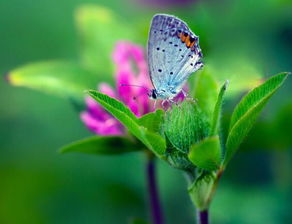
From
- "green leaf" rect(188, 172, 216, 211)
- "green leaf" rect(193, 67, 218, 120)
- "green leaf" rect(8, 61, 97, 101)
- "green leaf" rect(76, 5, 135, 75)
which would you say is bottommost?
"green leaf" rect(188, 172, 216, 211)

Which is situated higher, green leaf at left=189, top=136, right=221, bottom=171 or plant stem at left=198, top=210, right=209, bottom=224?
green leaf at left=189, top=136, right=221, bottom=171

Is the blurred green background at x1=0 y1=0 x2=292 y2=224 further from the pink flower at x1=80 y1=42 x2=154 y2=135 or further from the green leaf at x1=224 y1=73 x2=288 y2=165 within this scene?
the green leaf at x1=224 y1=73 x2=288 y2=165

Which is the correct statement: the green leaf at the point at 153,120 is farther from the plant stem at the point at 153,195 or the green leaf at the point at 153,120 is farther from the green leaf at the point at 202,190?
the plant stem at the point at 153,195

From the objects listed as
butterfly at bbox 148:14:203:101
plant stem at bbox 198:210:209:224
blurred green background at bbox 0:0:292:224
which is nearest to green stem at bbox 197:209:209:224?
plant stem at bbox 198:210:209:224

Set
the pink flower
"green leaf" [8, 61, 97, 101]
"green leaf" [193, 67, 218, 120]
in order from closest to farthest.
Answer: "green leaf" [193, 67, 218, 120], the pink flower, "green leaf" [8, 61, 97, 101]

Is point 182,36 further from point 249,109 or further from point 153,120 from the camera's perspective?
point 249,109

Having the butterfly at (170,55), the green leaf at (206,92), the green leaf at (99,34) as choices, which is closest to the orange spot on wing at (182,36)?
the butterfly at (170,55)
